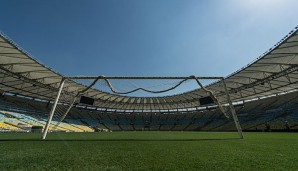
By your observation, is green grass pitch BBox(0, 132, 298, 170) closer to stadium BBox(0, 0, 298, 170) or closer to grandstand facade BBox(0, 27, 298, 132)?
stadium BBox(0, 0, 298, 170)

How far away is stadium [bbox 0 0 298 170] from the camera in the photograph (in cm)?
448

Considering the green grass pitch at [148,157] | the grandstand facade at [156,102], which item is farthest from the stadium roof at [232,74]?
the green grass pitch at [148,157]

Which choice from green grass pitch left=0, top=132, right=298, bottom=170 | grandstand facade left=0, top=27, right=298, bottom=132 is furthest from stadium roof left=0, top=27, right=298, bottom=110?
green grass pitch left=0, top=132, right=298, bottom=170

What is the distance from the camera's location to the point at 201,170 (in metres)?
3.37

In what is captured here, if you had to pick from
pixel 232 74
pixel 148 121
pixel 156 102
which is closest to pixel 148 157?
pixel 232 74

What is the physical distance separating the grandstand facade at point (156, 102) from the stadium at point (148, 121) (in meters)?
0.13

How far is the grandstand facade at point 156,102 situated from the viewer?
2123 cm

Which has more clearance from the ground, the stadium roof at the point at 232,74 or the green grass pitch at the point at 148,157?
the stadium roof at the point at 232,74

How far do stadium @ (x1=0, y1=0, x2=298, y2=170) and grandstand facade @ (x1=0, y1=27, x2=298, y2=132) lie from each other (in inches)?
5.1

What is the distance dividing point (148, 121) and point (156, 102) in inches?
469

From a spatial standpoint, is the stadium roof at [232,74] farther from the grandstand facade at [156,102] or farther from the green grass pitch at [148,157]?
the green grass pitch at [148,157]

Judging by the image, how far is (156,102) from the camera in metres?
50.4

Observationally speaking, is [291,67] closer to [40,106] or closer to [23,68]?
[23,68]

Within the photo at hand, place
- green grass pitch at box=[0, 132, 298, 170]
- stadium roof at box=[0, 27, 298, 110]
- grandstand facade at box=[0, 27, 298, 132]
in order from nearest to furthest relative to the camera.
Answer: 1. green grass pitch at box=[0, 132, 298, 170]
2. stadium roof at box=[0, 27, 298, 110]
3. grandstand facade at box=[0, 27, 298, 132]
